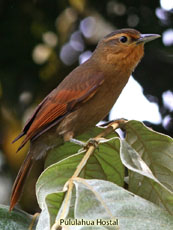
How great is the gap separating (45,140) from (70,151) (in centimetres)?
59

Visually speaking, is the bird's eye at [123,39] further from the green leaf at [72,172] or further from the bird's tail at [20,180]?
the green leaf at [72,172]

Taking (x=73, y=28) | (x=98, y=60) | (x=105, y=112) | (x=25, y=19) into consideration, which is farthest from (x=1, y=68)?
(x=105, y=112)

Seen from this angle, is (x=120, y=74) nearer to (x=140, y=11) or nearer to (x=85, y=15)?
(x=140, y=11)

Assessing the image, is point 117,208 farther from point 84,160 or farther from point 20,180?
point 20,180

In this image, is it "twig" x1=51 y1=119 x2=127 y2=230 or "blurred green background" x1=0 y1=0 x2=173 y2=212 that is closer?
"twig" x1=51 y1=119 x2=127 y2=230

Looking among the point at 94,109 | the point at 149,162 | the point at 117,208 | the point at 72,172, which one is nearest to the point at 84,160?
the point at 72,172

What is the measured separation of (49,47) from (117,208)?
2.70 m

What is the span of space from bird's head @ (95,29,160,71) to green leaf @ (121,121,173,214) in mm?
1120

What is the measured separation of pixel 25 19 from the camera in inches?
165

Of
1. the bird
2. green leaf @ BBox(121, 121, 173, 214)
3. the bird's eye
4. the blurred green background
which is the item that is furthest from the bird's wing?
green leaf @ BBox(121, 121, 173, 214)

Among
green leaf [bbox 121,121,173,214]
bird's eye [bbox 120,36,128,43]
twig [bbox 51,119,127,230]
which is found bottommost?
green leaf [bbox 121,121,173,214]

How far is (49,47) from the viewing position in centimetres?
423

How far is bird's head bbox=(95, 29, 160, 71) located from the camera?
3299 millimetres

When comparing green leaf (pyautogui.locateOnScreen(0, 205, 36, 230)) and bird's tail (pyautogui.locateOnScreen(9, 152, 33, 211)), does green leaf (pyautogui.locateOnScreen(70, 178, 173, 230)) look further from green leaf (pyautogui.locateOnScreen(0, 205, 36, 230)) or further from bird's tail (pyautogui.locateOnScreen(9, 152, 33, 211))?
bird's tail (pyautogui.locateOnScreen(9, 152, 33, 211))
